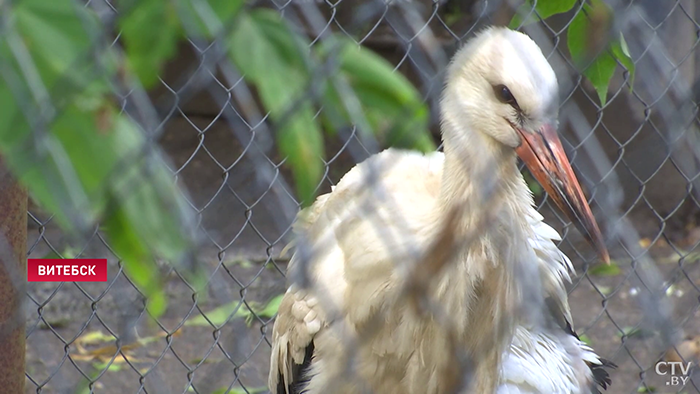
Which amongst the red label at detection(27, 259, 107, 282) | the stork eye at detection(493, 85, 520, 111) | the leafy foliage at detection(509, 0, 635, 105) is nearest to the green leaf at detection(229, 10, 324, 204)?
the leafy foliage at detection(509, 0, 635, 105)

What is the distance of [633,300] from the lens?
4492mm

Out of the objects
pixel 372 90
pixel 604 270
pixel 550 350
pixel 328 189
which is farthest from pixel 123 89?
pixel 328 189

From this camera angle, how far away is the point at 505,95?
6.79 ft

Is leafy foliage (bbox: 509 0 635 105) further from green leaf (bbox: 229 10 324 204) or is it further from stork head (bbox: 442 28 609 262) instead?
green leaf (bbox: 229 10 324 204)

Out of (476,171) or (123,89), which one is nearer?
(123,89)

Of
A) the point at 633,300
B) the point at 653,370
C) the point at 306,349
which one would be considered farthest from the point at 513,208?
the point at 633,300

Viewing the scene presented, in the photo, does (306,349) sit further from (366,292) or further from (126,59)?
(126,59)

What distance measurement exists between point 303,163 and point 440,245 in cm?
138

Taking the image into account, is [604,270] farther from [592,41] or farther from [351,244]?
[592,41]

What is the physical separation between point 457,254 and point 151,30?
1.53m

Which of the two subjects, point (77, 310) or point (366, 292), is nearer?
point (366, 292)

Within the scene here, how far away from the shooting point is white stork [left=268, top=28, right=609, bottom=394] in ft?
6.60

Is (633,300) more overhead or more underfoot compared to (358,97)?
more underfoot

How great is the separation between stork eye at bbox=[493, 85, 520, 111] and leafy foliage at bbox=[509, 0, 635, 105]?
0.40 meters
